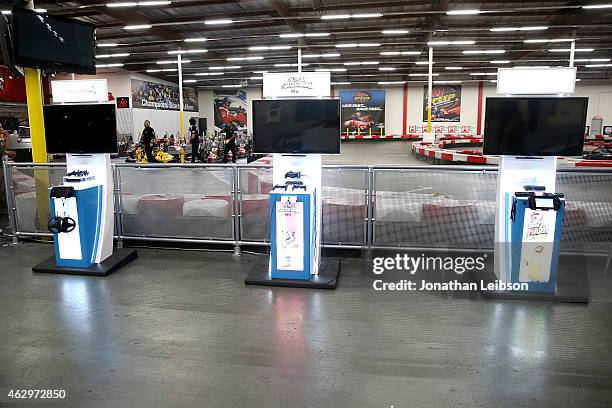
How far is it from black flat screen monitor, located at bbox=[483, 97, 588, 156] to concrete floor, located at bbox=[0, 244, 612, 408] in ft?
5.00

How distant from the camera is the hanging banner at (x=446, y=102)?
34719 mm

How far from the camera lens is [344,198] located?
565 centimetres

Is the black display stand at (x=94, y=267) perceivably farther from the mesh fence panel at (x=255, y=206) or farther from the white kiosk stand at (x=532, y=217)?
the white kiosk stand at (x=532, y=217)

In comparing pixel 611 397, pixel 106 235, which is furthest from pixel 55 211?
pixel 611 397

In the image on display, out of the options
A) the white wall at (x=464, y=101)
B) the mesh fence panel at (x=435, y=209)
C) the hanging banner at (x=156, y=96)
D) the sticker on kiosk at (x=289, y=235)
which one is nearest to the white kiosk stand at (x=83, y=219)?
the sticker on kiosk at (x=289, y=235)

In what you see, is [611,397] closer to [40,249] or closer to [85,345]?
[85,345]

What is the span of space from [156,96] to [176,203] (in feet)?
87.1

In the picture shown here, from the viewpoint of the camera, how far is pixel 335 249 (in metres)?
5.76

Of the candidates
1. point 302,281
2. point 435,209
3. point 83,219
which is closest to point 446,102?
point 435,209

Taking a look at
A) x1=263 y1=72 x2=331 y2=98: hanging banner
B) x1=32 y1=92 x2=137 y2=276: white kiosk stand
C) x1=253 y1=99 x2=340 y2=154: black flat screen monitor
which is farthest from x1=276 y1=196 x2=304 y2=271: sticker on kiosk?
x1=32 y1=92 x2=137 y2=276: white kiosk stand

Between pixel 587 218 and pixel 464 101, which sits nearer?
pixel 587 218

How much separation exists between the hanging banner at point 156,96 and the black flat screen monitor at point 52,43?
2305cm

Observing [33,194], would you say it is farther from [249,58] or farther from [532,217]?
[249,58]

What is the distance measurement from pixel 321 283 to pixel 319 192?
1015mm
